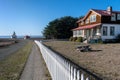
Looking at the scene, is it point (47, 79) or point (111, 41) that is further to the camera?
point (111, 41)

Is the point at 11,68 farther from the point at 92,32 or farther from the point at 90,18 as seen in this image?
the point at 90,18

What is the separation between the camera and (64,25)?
72.8 m

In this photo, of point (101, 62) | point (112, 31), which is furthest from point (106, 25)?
point (101, 62)

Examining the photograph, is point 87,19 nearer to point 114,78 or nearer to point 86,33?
point 86,33

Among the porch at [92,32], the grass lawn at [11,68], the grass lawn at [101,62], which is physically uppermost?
the porch at [92,32]

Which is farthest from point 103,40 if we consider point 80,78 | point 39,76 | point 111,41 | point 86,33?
point 80,78

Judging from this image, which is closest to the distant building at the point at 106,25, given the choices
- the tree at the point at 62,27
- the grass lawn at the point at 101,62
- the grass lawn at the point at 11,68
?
the grass lawn at the point at 101,62

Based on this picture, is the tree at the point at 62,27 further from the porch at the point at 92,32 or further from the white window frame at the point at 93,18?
the white window frame at the point at 93,18

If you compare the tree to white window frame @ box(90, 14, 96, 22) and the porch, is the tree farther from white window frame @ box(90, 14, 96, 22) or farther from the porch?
white window frame @ box(90, 14, 96, 22)

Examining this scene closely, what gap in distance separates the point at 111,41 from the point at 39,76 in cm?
3142

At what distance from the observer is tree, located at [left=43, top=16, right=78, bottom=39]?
71963 mm

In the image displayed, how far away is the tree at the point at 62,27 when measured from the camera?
72.0 metres

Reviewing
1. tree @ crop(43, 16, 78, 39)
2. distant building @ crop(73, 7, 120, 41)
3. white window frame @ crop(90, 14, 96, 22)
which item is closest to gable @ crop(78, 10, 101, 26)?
distant building @ crop(73, 7, 120, 41)

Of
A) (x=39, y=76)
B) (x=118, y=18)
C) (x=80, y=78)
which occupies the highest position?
(x=118, y=18)
